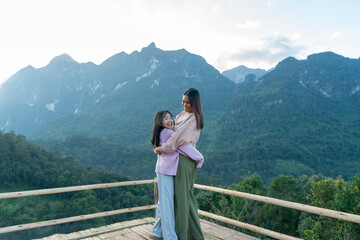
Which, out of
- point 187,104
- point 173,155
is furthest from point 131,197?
point 187,104

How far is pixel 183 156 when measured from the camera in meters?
1.97

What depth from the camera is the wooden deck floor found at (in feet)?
8.27

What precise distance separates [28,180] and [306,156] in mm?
46072

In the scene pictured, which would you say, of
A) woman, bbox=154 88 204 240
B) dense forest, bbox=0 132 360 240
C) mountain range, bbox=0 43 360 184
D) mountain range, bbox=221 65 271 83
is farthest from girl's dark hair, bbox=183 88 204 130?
mountain range, bbox=221 65 271 83

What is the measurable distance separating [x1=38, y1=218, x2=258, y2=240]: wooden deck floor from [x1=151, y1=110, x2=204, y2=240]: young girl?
62 centimetres

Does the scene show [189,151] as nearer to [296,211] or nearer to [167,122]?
[167,122]

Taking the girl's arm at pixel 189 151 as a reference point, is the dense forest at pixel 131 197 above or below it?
below

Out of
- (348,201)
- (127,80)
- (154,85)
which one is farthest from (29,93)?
(348,201)

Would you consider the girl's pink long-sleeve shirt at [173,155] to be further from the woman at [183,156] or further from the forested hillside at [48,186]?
the forested hillside at [48,186]

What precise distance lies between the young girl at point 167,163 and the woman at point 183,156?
0.04m

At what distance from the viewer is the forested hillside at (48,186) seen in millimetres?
19297

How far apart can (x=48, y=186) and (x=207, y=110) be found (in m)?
60.2

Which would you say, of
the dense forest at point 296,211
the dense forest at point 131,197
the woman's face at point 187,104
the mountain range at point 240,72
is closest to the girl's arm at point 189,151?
the woman's face at point 187,104

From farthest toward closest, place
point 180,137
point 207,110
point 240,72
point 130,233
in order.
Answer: point 240,72 < point 207,110 < point 130,233 < point 180,137
